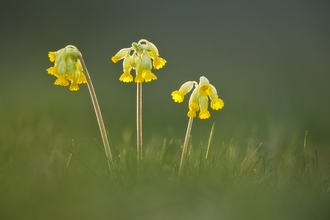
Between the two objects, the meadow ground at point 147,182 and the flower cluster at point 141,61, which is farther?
the flower cluster at point 141,61

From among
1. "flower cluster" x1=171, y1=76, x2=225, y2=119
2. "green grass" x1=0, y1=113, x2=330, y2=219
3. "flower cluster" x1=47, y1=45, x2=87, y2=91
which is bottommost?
"green grass" x1=0, y1=113, x2=330, y2=219

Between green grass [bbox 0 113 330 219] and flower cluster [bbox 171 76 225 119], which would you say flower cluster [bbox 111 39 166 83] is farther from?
green grass [bbox 0 113 330 219]

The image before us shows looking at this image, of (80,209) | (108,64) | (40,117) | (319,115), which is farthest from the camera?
(108,64)

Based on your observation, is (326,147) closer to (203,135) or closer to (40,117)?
(203,135)

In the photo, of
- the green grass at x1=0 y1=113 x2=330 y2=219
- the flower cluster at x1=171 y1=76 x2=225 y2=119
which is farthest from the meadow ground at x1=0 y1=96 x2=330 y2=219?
the flower cluster at x1=171 y1=76 x2=225 y2=119

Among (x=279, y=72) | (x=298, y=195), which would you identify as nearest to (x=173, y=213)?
(x=298, y=195)

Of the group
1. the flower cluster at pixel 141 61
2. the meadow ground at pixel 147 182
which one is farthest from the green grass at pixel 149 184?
the flower cluster at pixel 141 61

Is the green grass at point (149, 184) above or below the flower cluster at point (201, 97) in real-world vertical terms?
below

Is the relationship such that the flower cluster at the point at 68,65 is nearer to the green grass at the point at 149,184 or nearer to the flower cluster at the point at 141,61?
the flower cluster at the point at 141,61

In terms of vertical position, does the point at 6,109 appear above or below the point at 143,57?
below
